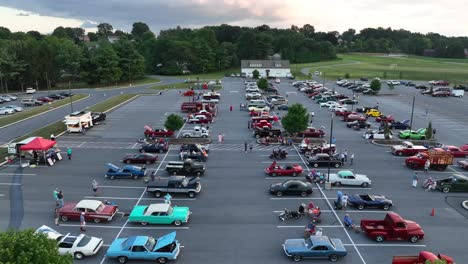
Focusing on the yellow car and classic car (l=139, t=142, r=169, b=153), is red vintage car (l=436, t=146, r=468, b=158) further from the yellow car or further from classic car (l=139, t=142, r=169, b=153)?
classic car (l=139, t=142, r=169, b=153)

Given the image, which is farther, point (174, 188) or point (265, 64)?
point (265, 64)

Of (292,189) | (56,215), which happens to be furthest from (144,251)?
(292,189)

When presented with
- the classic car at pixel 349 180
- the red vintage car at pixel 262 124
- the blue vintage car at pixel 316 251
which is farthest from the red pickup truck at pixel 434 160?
the blue vintage car at pixel 316 251

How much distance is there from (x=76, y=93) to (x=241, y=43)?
281 ft

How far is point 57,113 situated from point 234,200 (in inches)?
1831

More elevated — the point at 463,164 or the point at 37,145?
the point at 37,145

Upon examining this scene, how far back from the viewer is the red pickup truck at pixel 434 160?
1407 inches

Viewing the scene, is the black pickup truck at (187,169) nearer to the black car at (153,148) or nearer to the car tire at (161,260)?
the black car at (153,148)

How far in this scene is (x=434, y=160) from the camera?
35844mm

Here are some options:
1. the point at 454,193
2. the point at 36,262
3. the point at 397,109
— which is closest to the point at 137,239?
the point at 36,262

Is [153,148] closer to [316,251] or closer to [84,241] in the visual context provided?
[84,241]

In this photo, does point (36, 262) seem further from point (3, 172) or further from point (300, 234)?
point (3, 172)

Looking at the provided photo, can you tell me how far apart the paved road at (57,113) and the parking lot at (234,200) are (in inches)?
320

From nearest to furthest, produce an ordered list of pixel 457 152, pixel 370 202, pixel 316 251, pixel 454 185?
pixel 316 251 → pixel 370 202 → pixel 454 185 → pixel 457 152
